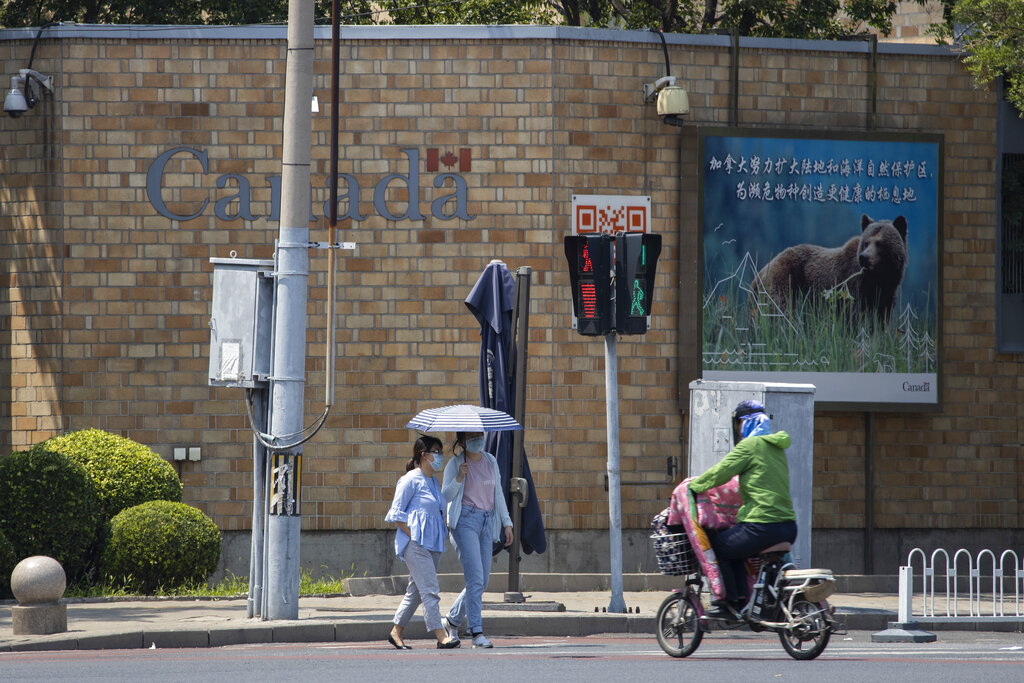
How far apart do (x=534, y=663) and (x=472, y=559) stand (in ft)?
5.54

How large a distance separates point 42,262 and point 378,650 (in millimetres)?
7350

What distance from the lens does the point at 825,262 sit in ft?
51.9

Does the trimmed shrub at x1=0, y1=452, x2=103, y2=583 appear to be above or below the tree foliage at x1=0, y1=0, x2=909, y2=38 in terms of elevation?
below

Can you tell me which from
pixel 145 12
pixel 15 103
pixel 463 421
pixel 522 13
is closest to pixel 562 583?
pixel 463 421

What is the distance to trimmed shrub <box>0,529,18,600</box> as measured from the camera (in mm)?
13000

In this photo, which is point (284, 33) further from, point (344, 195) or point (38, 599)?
point (38, 599)

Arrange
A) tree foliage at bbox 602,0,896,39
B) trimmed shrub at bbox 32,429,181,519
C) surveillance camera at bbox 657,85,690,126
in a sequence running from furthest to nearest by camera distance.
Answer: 1. tree foliage at bbox 602,0,896,39
2. surveillance camera at bbox 657,85,690,126
3. trimmed shrub at bbox 32,429,181,519

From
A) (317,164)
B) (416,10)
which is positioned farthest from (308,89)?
(416,10)

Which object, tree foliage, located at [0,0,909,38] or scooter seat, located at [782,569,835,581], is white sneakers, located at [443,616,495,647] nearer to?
scooter seat, located at [782,569,835,581]

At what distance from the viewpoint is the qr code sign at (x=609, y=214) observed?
15.4 metres

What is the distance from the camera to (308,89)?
11.8 metres

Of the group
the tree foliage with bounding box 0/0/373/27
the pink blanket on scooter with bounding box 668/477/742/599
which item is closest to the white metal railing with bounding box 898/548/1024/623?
the pink blanket on scooter with bounding box 668/477/742/599

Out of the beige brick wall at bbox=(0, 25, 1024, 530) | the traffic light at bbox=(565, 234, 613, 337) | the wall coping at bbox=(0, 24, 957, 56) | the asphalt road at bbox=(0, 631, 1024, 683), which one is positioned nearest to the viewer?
the asphalt road at bbox=(0, 631, 1024, 683)

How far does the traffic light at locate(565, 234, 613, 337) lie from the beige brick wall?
274 cm
